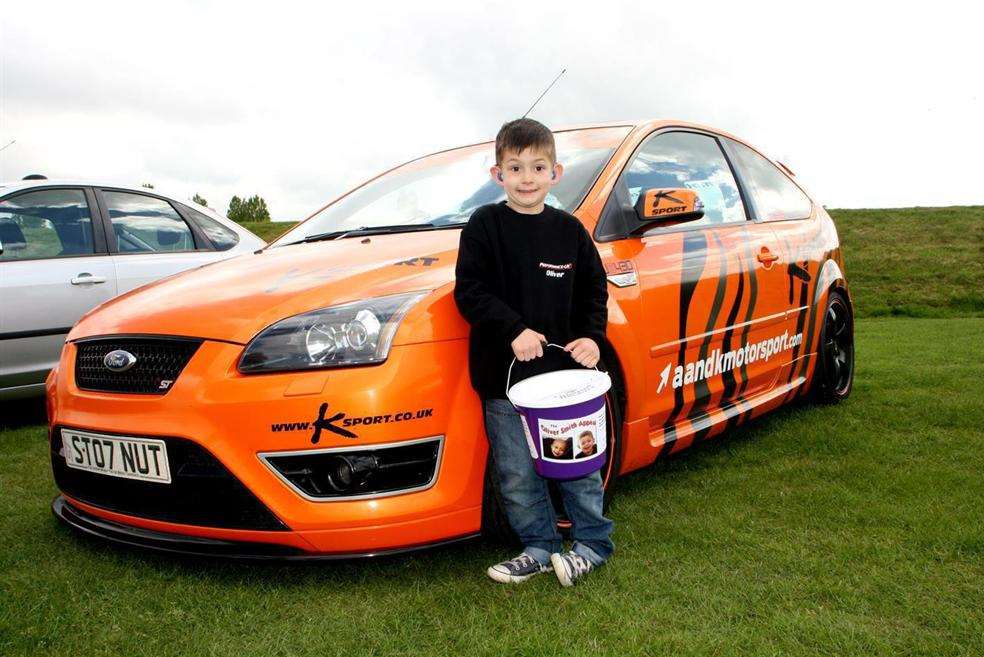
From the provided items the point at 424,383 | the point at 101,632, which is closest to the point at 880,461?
the point at 424,383

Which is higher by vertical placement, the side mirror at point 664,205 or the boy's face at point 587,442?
the side mirror at point 664,205

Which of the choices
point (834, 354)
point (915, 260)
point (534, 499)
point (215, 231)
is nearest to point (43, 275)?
point (215, 231)

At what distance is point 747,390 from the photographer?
392cm

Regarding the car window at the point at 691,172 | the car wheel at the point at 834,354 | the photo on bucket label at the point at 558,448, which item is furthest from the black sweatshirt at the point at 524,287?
the car wheel at the point at 834,354

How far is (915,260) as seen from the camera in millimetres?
15633

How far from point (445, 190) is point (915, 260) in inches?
570

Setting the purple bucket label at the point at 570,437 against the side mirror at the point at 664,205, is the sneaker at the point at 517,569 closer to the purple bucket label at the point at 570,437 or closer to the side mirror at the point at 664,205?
the purple bucket label at the point at 570,437

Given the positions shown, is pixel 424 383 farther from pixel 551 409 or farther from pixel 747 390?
pixel 747 390

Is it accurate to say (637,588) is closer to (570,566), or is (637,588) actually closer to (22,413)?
(570,566)

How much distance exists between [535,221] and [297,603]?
4.25 feet

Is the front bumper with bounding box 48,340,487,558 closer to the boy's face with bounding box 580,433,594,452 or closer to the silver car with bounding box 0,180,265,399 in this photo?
the boy's face with bounding box 580,433,594,452

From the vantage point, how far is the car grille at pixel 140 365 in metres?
2.50

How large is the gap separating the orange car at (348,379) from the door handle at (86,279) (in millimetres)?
2045

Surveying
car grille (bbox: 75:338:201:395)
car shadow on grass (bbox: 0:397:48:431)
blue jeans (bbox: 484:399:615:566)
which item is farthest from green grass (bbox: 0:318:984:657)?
car shadow on grass (bbox: 0:397:48:431)
